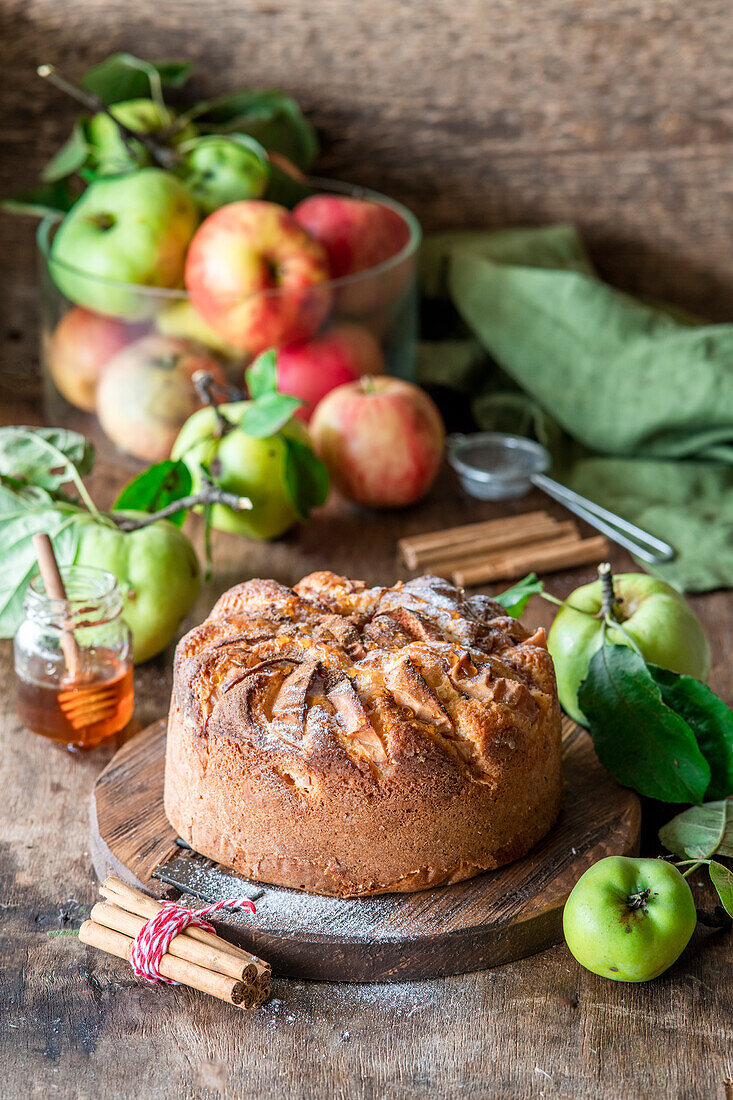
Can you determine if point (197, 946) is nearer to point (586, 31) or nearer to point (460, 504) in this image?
point (460, 504)

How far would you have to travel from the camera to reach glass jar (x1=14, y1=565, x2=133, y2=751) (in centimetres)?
118

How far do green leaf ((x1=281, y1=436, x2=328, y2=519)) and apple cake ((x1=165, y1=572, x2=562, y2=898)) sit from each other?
20.5 inches

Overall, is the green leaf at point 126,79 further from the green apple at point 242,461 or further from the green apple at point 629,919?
the green apple at point 629,919

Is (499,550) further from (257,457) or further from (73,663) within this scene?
(73,663)

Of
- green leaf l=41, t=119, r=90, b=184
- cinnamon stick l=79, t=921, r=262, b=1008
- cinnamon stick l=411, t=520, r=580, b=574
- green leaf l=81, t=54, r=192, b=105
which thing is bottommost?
cinnamon stick l=411, t=520, r=580, b=574

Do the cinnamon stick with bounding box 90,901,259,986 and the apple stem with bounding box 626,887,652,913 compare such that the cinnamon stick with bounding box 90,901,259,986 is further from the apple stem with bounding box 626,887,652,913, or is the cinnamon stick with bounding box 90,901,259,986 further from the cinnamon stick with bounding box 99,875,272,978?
the apple stem with bounding box 626,887,652,913

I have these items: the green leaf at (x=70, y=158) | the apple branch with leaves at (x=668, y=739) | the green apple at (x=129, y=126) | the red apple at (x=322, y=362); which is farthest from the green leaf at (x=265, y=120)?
the apple branch with leaves at (x=668, y=739)

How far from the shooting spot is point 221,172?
172 cm

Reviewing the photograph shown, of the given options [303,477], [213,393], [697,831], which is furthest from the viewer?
[213,393]

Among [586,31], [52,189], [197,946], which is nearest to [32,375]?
[52,189]

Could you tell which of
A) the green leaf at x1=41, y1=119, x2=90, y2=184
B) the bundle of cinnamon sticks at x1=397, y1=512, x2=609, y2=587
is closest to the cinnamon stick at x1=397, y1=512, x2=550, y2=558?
the bundle of cinnamon sticks at x1=397, y1=512, x2=609, y2=587

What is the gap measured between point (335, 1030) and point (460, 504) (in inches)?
39.1

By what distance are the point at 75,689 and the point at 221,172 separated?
907mm

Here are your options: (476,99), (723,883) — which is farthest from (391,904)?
(476,99)
